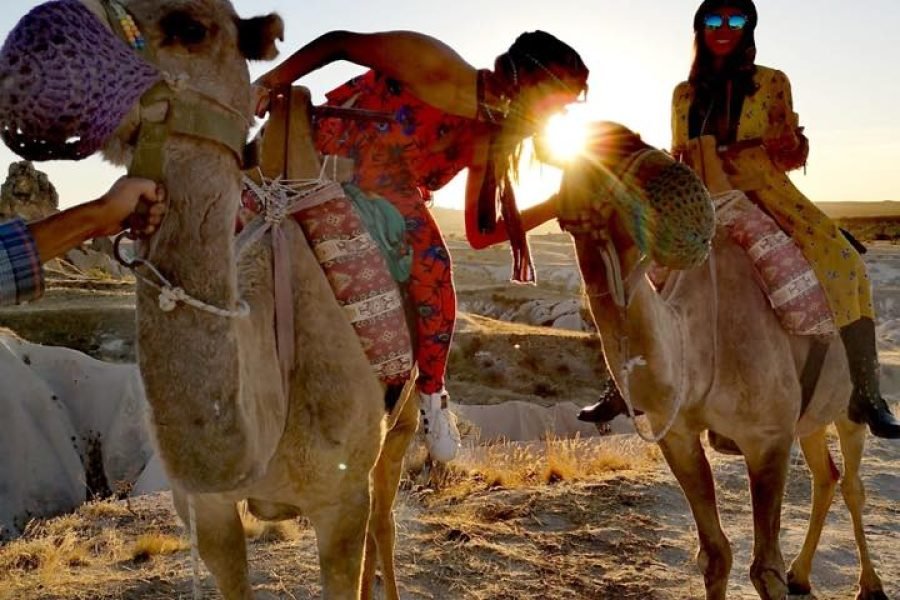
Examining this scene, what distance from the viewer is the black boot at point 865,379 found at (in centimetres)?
427

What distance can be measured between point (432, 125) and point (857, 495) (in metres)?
4.11

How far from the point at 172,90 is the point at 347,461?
4.23 ft

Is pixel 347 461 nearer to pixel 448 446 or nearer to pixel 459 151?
pixel 448 446

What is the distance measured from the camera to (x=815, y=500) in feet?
18.1

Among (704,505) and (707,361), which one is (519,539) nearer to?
(704,505)

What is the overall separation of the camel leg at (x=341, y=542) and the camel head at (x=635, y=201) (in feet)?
4.84

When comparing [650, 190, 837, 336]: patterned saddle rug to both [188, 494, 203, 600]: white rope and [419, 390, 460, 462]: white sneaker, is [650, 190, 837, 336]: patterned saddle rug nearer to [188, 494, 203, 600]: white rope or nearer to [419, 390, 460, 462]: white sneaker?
[419, 390, 460, 462]: white sneaker

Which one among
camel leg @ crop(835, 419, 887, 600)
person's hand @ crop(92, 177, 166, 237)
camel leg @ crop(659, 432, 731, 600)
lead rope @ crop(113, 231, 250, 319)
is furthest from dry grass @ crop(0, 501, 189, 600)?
camel leg @ crop(835, 419, 887, 600)

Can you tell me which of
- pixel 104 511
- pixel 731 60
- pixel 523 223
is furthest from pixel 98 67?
pixel 104 511

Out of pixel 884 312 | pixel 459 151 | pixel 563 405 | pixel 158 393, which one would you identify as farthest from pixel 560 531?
pixel 884 312

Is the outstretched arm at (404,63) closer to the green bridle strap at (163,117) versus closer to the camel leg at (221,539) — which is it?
the green bridle strap at (163,117)

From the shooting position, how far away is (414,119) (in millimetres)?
3133

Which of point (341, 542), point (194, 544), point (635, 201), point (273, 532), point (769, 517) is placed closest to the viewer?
point (194, 544)

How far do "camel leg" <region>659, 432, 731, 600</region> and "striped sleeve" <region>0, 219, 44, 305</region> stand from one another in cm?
311
